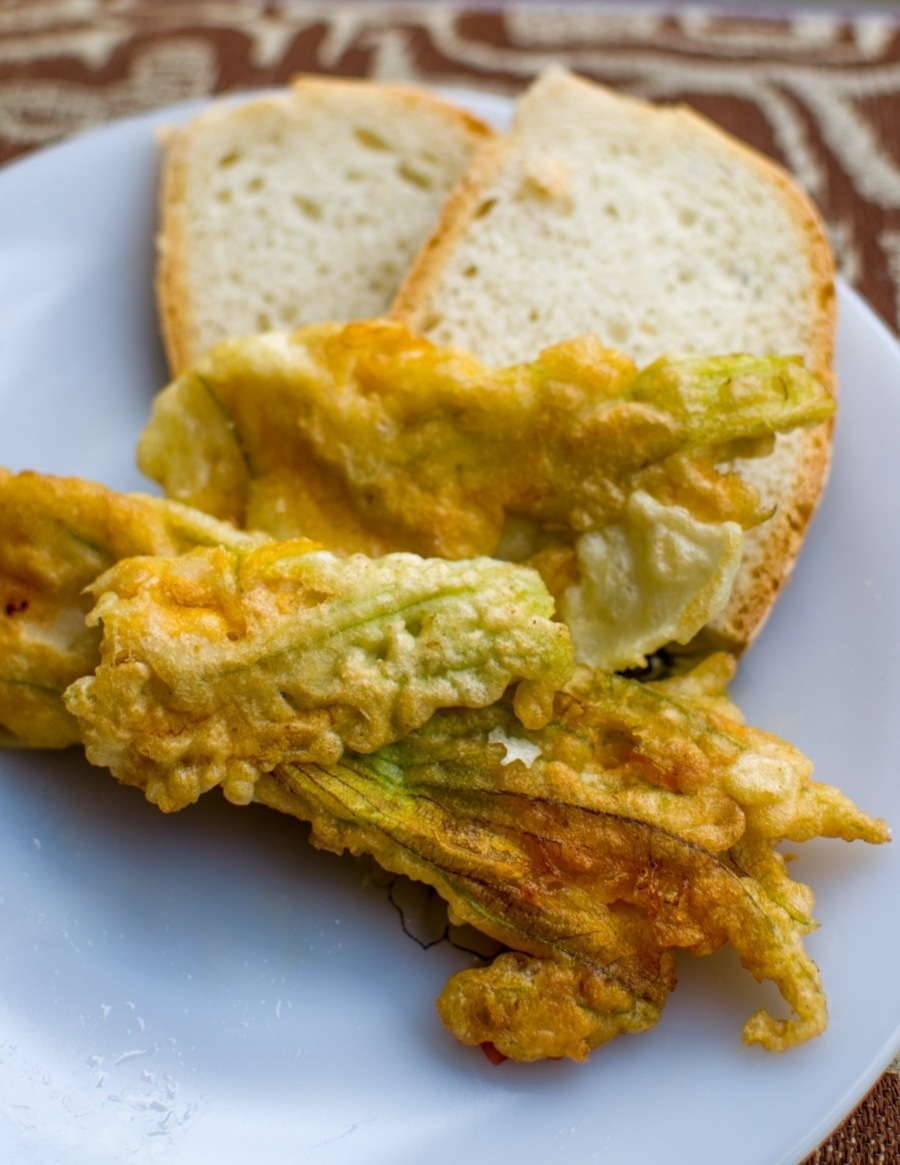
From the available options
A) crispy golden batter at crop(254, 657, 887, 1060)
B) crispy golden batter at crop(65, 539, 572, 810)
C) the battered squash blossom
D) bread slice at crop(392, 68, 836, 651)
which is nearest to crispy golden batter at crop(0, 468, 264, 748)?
the battered squash blossom

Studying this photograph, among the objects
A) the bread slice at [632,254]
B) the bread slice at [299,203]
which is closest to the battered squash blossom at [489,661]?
the bread slice at [632,254]

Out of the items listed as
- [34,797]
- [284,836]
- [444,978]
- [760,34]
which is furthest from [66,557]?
[760,34]

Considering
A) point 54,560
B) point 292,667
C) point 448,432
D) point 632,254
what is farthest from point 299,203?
point 292,667

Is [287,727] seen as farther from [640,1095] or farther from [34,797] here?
[640,1095]

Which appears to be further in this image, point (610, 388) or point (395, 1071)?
point (610, 388)

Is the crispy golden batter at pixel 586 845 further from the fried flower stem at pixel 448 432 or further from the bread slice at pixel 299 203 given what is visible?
the bread slice at pixel 299 203

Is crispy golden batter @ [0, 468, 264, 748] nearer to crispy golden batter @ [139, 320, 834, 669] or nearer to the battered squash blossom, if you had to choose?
the battered squash blossom

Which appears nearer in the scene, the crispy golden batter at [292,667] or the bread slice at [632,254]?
the crispy golden batter at [292,667]
